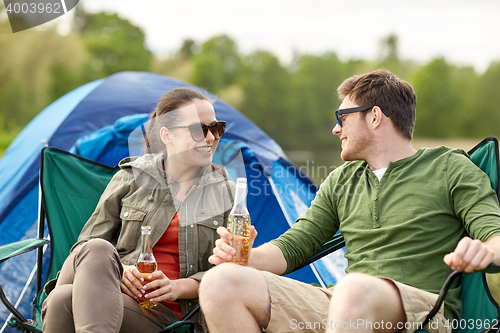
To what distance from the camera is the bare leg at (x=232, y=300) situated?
58.6 inches

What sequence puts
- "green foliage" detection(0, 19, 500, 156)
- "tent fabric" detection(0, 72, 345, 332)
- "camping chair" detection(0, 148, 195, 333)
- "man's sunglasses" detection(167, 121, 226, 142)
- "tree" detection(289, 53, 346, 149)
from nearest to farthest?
"man's sunglasses" detection(167, 121, 226, 142)
"camping chair" detection(0, 148, 195, 333)
"tent fabric" detection(0, 72, 345, 332)
"green foliage" detection(0, 19, 500, 156)
"tree" detection(289, 53, 346, 149)

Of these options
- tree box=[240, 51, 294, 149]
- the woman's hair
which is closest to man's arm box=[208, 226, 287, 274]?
the woman's hair

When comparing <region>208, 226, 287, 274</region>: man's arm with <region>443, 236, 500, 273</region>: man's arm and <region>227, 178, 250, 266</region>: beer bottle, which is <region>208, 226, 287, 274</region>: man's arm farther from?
<region>443, 236, 500, 273</region>: man's arm

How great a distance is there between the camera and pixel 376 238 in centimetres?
182

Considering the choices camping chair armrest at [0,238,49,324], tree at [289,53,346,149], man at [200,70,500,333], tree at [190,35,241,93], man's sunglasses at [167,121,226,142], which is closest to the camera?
man at [200,70,500,333]

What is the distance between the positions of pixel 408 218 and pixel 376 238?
14 cm

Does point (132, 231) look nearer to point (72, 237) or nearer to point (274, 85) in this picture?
point (72, 237)

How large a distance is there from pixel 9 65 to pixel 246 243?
26.8m

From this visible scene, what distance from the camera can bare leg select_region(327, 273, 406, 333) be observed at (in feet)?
4.35

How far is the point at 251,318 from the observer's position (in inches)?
59.8

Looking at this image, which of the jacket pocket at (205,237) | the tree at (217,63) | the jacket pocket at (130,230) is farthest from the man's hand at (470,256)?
the tree at (217,63)

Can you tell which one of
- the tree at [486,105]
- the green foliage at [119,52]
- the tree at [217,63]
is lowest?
the tree at [486,105]

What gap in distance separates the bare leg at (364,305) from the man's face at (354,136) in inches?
26.7

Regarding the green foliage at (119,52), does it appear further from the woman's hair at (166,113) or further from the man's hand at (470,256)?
the man's hand at (470,256)
